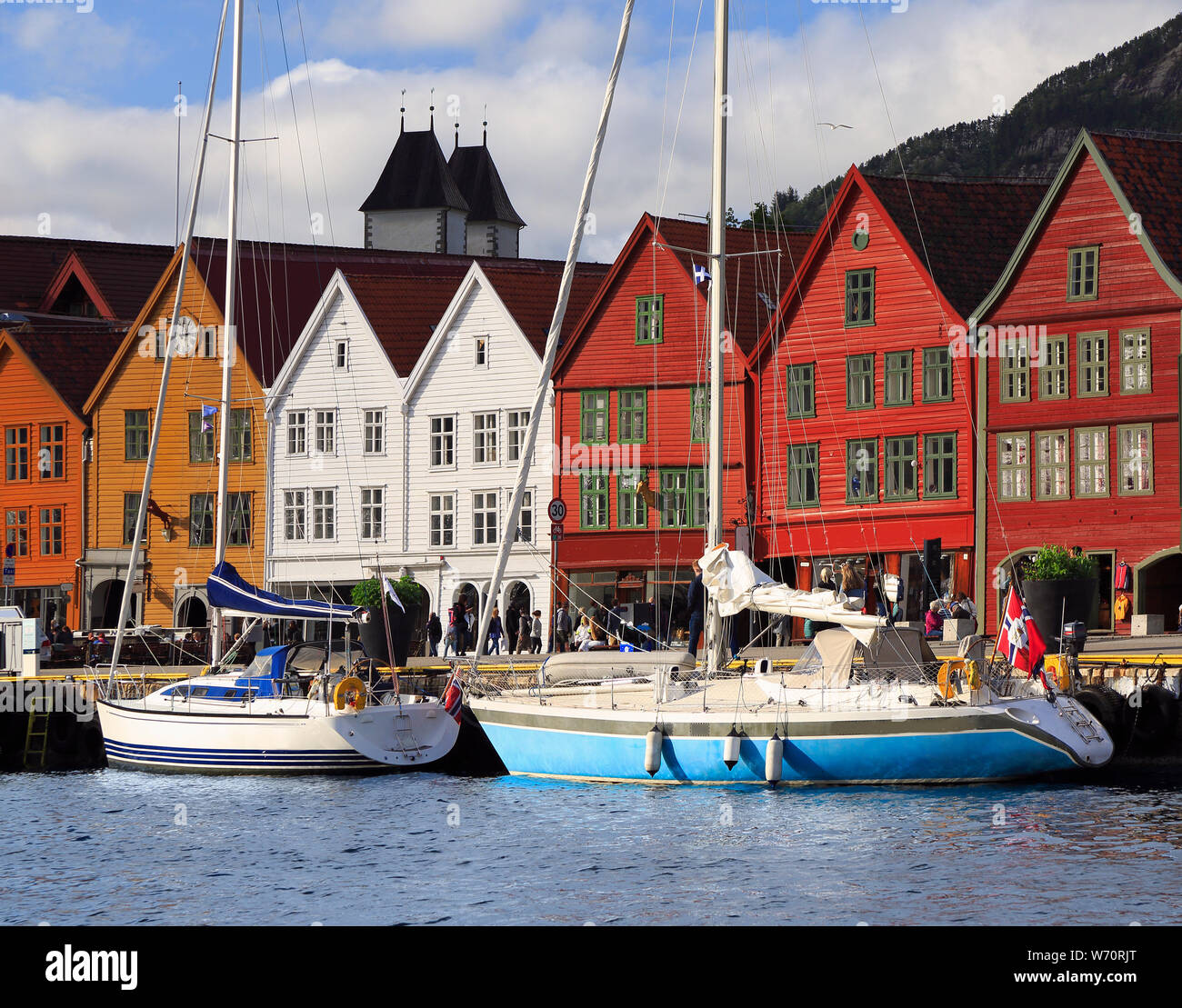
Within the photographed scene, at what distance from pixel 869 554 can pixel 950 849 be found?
26.7m

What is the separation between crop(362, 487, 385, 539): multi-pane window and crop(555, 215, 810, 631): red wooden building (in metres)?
7.29

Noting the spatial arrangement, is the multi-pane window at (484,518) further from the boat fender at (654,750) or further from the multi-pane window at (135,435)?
the boat fender at (654,750)

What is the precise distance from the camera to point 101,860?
88.0 ft

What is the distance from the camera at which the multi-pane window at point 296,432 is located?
6347 centimetres

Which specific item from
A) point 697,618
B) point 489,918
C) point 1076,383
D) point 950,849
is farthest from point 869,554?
point 489,918

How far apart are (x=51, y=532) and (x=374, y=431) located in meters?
13.9

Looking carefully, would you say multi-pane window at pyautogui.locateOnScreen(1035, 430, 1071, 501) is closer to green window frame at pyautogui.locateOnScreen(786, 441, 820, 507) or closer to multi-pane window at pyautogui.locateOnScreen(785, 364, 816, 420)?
green window frame at pyautogui.locateOnScreen(786, 441, 820, 507)

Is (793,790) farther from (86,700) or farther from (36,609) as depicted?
(36,609)

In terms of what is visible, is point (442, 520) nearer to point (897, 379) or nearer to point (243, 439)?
point (243, 439)

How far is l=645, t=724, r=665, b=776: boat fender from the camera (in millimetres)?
30688

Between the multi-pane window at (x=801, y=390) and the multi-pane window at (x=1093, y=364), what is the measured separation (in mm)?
8440

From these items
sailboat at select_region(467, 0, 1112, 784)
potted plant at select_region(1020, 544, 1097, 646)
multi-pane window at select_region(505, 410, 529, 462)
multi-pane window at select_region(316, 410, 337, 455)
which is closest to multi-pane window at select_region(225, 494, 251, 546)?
multi-pane window at select_region(316, 410, 337, 455)

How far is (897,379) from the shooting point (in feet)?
168

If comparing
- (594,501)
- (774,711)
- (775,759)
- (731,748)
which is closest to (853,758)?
(775,759)
